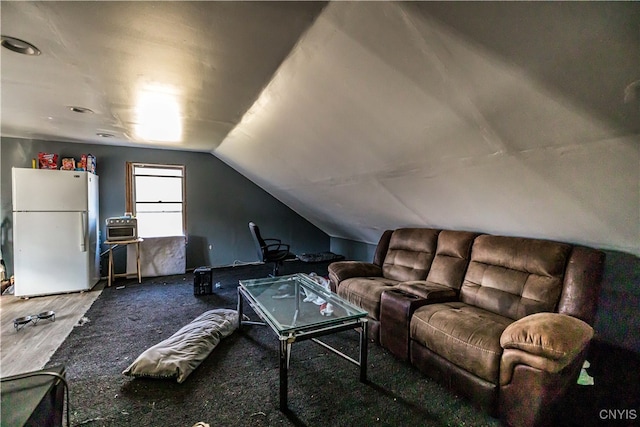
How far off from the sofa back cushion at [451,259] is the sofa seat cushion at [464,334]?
1.25 ft

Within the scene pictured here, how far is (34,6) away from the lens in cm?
134

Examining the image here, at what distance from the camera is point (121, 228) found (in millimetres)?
4320

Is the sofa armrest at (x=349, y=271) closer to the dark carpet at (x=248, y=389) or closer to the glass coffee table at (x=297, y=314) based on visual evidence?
the glass coffee table at (x=297, y=314)

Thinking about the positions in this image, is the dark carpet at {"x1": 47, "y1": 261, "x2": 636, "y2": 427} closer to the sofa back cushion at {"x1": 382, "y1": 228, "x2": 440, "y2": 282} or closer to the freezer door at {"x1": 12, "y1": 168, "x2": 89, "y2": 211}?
the sofa back cushion at {"x1": 382, "y1": 228, "x2": 440, "y2": 282}

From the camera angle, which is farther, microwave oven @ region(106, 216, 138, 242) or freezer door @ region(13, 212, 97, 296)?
microwave oven @ region(106, 216, 138, 242)

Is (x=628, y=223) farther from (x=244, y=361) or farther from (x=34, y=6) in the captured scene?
(x=34, y=6)

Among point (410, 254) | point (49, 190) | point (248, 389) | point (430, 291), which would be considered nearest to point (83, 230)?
point (49, 190)

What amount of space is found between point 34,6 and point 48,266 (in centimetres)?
369

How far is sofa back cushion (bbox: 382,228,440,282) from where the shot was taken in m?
3.04

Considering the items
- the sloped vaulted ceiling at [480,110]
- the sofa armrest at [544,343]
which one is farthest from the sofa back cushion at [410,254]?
the sofa armrest at [544,343]

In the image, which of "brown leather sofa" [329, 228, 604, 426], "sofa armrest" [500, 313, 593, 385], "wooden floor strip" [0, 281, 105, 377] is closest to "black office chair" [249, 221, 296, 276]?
"brown leather sofa" [329, 228, 604, 426]

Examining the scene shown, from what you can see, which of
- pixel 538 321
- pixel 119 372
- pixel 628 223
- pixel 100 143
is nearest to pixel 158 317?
pixel 119 372

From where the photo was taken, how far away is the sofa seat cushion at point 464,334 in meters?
1.70

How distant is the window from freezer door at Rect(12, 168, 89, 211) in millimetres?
897
